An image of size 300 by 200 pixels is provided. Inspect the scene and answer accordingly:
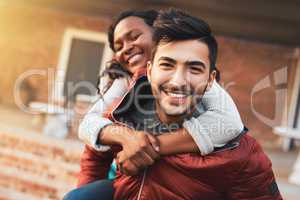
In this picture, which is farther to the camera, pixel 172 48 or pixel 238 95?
pixel 238 95

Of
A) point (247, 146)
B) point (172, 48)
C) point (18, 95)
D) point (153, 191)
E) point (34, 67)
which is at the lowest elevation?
point (18, 95)

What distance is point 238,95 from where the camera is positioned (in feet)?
23.2

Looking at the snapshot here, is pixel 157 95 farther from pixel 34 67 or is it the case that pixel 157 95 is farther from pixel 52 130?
pixel 34 67

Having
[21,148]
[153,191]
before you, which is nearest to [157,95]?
[153,191]

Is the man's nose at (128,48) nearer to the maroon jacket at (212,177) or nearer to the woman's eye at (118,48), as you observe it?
the woman's eye at (118,48)

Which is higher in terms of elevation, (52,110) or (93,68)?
(93,68)

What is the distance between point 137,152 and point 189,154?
13cm

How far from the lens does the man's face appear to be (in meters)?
0.99

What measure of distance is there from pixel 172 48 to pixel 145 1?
220 inches

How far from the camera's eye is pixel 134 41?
52.6 inches

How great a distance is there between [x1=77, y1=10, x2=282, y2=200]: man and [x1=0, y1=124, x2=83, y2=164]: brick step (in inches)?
150

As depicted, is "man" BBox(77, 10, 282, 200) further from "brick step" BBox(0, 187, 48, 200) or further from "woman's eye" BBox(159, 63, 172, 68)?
"brick step" BBox(0, 187, 48, 200)

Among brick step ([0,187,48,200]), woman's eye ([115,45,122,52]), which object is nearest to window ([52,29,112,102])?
brick step ([0,187,48,200])

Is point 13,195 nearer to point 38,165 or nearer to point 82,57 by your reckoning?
point 38,165
